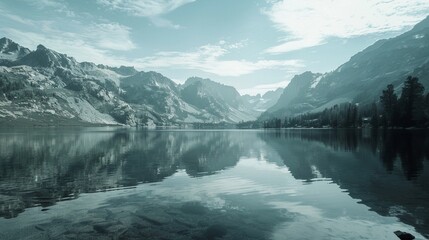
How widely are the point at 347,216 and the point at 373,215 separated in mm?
2505

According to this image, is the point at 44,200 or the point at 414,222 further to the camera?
the point at 44,200

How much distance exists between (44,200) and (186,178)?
2299cm

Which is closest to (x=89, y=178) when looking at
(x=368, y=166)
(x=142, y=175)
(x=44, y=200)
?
(x=142, y=175)

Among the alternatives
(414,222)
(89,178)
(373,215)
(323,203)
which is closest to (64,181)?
(89,178)

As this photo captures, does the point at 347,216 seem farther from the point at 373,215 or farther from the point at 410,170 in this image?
the point at 410,170

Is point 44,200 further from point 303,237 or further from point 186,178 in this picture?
point 303,237

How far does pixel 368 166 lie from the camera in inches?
2488

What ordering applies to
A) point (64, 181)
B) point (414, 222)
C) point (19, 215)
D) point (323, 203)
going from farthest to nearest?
point (64, 181), point (323, 203), point (19, 215), point (414, 222)

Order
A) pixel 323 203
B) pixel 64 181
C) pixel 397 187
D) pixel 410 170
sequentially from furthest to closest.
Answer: pixel 410 170
pixel 64 181
pixel 397 187
pixel 323 203

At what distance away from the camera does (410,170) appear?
185 feet

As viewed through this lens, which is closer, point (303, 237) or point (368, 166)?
point (303, 237)

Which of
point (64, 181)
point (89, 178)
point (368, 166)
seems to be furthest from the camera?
point (368, 166)

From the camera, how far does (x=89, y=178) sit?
52688mm

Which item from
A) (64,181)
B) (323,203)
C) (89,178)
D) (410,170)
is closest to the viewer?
(323,203)
